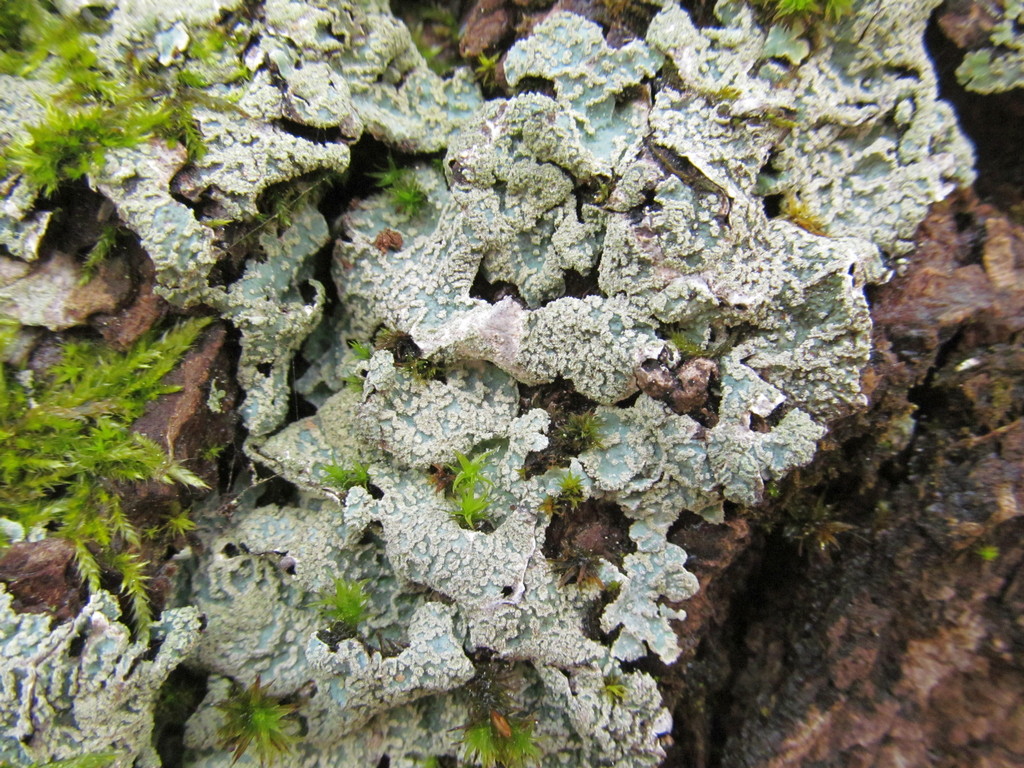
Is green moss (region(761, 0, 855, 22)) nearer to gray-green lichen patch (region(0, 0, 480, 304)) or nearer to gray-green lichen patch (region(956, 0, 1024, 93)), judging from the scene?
gray-green lichen patch (region(956, 0, 1024, 93))

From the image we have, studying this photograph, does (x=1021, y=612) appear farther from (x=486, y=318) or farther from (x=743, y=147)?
(x=486, y=318)

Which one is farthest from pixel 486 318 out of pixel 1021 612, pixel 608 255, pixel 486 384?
pixel 1021 612

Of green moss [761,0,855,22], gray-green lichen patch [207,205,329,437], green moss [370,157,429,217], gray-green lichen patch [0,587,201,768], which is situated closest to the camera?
gray-green lichen patch [0,587,201,768]

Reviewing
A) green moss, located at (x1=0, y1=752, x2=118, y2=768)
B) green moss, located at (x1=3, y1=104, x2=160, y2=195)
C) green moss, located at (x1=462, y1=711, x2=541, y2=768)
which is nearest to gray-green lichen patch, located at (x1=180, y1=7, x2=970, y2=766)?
green moss, located at (x1=462, y1=711, x2=541, y2=768)

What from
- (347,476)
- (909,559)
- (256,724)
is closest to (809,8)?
(909,559)

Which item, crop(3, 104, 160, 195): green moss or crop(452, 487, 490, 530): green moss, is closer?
crop(3, 104, 160, 195): green moss

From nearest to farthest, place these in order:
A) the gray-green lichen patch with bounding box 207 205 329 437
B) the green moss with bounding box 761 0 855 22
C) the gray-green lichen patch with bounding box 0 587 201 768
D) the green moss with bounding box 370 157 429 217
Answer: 1. the gray-green lichen patch with bounding box 0 587 201 768
2. the green moss with bounding box 761 0 855 22
3. the gray-green lichen patch with bounding box 207 205 329 437
4. the green moss with bounding box 370 157 429 217

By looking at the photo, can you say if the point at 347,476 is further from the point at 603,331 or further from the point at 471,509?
the point at 603,331
